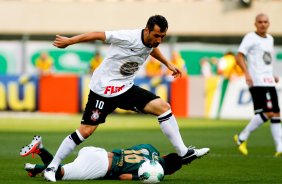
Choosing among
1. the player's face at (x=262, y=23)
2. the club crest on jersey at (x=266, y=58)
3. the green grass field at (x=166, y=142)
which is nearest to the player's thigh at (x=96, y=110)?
the green grass field at (x=166, y=142)

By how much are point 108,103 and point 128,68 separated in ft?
1.68

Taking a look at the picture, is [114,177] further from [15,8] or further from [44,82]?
[15,8]

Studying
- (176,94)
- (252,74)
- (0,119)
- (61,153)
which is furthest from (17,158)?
(176,94)

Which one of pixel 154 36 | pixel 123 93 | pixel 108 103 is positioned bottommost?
pixel 108 103

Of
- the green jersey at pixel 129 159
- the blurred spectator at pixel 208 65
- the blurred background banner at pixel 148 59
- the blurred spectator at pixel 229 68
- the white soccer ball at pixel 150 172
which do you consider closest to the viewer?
the white soccer ball at pixel 150 172

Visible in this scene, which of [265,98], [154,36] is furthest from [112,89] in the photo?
[265,98]

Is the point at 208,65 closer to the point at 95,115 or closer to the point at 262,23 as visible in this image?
the point at 262,23

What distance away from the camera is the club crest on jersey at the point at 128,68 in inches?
450

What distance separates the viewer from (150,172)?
411 inches

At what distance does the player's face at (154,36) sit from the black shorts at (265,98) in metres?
4.55

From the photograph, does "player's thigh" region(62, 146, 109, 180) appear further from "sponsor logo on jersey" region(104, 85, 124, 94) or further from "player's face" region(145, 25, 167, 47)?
"player's face" region(145, 25, 167, 47)

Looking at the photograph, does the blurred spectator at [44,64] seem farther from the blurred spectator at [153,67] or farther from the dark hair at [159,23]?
the dark hair at [159,23]

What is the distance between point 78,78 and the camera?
28750 millimetres

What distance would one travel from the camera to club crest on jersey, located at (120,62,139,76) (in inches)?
450
